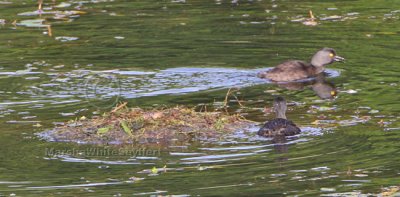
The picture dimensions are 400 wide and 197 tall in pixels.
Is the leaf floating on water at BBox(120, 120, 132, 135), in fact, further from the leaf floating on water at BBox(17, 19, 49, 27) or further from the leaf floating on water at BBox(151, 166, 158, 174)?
the leaf floating on water at BBox(17, 19, 49, 27)

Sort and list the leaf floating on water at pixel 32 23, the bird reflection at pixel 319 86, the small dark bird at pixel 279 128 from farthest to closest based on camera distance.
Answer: the leaf floating on water at pixel 32 23 < the bird reflection at pixel 319 86 < the small dark bird at pixel 279 128

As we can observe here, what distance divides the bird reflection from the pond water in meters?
0.11

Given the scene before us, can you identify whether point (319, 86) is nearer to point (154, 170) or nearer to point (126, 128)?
point (126, 128)

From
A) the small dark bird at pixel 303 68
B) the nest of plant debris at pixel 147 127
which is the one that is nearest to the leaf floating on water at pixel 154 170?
the nest of plant debris at pixel 147 127

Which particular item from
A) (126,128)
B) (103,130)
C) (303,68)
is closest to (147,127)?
(126,128)

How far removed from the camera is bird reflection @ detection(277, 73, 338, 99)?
15500 mm

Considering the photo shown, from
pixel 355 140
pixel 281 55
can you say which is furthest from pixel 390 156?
pixel 281 55

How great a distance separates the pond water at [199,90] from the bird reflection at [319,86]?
4.3 inches

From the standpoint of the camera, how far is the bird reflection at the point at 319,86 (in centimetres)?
1550

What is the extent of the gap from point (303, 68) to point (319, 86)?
757 mm

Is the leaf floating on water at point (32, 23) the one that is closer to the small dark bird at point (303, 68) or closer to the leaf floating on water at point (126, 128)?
the small dark bird at point (303, 68)

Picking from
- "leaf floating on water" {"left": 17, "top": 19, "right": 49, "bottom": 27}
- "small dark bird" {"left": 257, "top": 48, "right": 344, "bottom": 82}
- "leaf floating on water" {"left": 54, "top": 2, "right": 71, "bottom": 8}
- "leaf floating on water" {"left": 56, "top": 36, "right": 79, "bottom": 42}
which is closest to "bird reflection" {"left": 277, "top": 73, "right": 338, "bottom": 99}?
"small dark bird" {"left": 257, "top": 48, "right": 344, "bottom": 82}

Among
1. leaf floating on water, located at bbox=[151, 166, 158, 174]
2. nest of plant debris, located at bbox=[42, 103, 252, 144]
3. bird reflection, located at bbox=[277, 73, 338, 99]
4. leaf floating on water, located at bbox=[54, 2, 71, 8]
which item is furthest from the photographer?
leaf floating on water, located at bbox=[54, 2, 71, 8]

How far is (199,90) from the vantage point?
51.8ft
